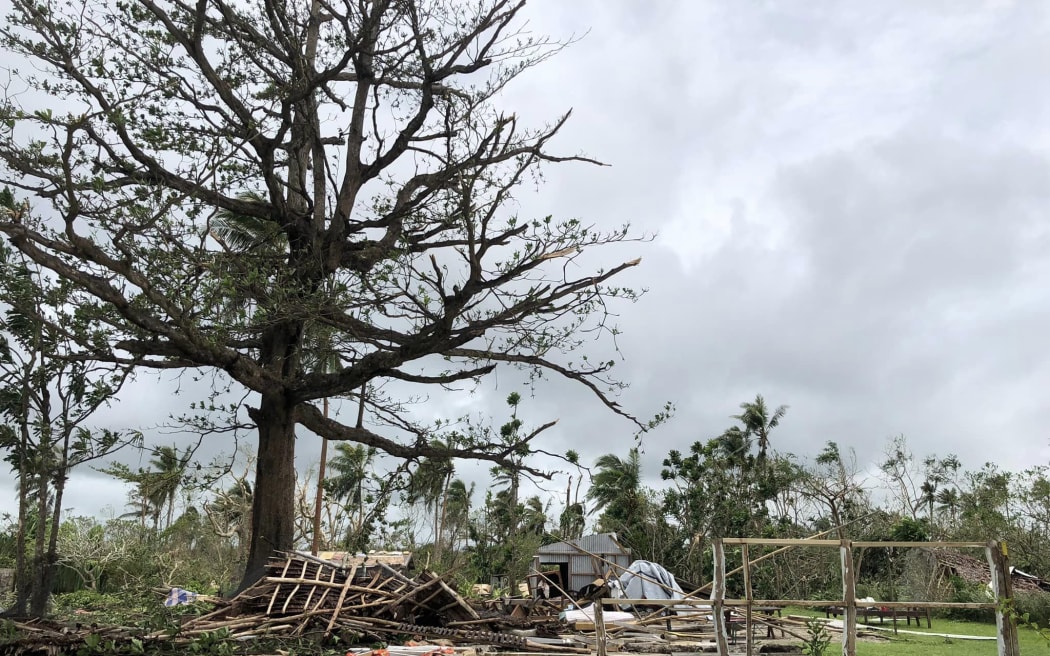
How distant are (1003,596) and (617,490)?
34.0 meters

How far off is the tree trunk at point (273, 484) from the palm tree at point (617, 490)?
23629mm

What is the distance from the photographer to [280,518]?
44.2ft

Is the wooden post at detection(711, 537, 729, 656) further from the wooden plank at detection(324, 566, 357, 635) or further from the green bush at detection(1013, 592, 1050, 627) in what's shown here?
the green bush at detection(1013, 592, 1050, 627)

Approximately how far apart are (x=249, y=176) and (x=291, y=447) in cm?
453

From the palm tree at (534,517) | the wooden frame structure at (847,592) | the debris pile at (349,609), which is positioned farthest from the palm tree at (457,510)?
the wooden frame structure at (847,592)

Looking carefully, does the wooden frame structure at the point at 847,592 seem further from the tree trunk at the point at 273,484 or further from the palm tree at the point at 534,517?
the palm tree at the point at 534,517

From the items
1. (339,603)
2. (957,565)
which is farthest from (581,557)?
(339,603)

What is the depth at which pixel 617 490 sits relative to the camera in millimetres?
41750

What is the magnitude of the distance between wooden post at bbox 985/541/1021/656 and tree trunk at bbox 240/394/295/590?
10.0 metres

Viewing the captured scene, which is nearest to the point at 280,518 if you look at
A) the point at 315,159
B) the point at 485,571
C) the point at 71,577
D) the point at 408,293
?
the point at 408,293

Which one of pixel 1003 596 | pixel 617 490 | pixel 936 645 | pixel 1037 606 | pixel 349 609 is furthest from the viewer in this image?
pixel 617 490

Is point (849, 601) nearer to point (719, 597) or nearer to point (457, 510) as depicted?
point (719, 597)

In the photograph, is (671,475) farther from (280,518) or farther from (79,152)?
(79,152)

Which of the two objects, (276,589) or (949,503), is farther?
(949,503)
